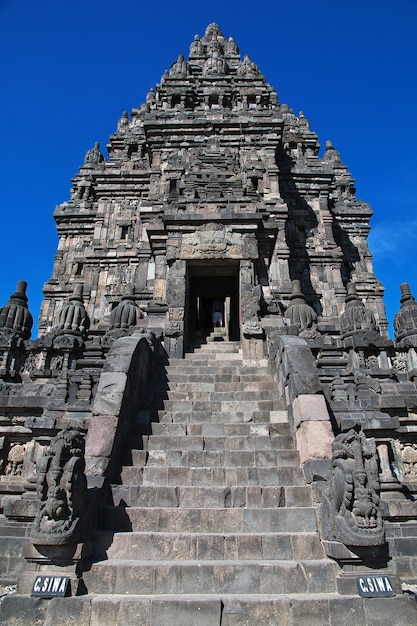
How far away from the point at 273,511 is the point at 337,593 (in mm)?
1205

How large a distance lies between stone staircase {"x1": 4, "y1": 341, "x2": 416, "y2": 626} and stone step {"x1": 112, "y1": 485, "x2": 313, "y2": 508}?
14 mm

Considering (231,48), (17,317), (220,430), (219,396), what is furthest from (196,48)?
(220,430)

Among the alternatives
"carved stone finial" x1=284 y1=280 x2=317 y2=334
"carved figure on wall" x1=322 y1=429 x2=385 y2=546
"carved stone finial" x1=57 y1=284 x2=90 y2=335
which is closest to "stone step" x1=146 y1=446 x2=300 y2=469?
"carved figure on wall" x1=322 y1=429 x2=385 y2=546

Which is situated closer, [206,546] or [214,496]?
[206,546]

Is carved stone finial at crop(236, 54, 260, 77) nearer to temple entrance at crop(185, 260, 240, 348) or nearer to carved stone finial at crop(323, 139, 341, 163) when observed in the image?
carved stone finial at crop(323, 139, 341, 163)

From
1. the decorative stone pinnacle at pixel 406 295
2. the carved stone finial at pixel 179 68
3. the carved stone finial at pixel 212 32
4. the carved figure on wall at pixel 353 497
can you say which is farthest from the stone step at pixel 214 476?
the carved stone finial at pixel 212 32

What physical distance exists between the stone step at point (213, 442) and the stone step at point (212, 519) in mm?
1538

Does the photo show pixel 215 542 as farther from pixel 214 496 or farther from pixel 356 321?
pixel 356 321

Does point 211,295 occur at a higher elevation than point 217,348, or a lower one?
higher

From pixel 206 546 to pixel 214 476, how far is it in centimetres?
127

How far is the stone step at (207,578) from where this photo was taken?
4.86 m

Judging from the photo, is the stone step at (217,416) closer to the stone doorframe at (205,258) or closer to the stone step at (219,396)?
the stone step at (219,396)

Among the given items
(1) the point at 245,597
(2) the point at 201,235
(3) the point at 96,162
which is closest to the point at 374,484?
(1) the point at 245,597

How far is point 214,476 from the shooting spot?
21.3ft
